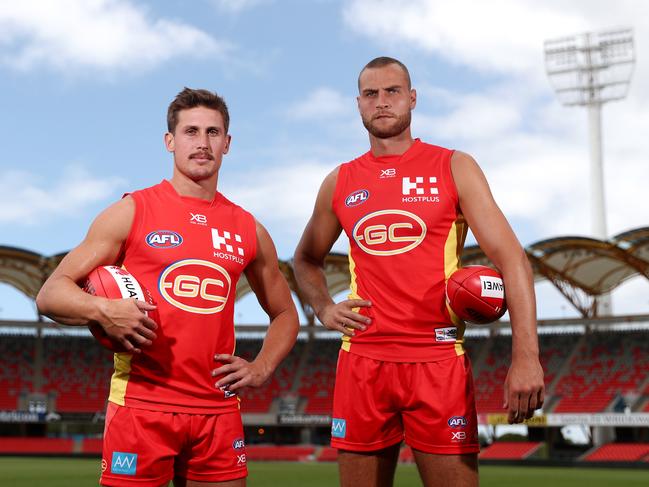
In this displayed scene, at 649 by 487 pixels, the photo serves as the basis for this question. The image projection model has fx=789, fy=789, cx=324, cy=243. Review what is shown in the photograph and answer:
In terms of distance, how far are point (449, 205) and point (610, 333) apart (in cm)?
4433

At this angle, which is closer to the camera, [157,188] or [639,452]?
[157,188]

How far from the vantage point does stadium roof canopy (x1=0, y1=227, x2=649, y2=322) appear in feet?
115

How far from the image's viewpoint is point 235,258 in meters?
4.54

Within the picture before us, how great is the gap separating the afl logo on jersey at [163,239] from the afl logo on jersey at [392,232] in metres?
1.13

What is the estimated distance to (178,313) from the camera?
14.0 feet

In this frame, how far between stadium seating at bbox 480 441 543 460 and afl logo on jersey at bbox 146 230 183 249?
36.3m

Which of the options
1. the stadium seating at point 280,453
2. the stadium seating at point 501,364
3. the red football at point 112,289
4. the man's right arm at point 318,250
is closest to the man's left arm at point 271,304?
the man's right arm at point 318,250

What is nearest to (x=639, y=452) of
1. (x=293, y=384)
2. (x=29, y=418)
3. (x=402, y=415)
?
(x=293, y=384)

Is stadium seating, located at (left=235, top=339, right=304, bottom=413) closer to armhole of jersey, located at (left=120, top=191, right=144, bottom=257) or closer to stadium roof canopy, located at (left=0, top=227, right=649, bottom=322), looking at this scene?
stadium roof canopy, located at (left=0, top=227, right=649, bottom=322)

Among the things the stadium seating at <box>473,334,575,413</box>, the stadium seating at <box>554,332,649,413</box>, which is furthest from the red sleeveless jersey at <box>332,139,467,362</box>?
the stadium seating at <box>473,334,575,413</box>

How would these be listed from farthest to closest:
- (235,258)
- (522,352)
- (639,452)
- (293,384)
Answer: (293,384)
(639,452)
(235,258)
(522,352)

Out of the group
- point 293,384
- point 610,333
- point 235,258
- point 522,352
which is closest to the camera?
point 522,352

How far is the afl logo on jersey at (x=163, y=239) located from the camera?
14.3ft

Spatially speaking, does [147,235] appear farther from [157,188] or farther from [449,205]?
[449,205]
